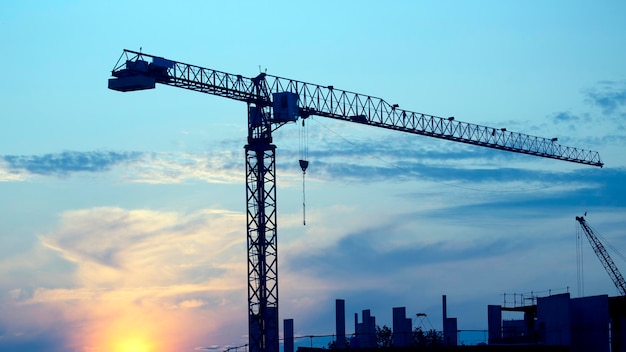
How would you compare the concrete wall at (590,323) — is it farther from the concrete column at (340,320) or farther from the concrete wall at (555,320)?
the concrete column at (340,320)

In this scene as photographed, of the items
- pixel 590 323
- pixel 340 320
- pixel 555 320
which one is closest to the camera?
pixel 590 323

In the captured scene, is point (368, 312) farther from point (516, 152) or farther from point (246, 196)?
point (516, 152)

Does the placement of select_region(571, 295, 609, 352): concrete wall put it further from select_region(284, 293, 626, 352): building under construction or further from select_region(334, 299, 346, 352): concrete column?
select_region(334, 299, 346, 352): concrete column

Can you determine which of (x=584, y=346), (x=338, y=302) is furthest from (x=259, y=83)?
(x=584, y=346)

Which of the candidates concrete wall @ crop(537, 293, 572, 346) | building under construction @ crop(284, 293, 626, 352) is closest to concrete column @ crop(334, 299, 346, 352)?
building under construction @ crop(284, 293, 626, 352)

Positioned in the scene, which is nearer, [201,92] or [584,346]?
[584,346]

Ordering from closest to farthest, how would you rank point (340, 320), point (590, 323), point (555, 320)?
point (590, 323) < point (555, 320) < point (340, 320)

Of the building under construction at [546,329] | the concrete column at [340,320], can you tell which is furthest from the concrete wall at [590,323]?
the concrete column at [340,320]

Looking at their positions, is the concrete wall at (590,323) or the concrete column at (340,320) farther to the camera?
the concrete column at (340,320)

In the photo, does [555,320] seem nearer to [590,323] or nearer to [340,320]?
[590,323]

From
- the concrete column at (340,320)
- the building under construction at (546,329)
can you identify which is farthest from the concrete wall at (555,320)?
the concrete column at (340,320)

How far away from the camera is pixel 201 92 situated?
11875cm

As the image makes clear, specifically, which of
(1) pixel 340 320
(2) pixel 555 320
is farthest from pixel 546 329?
(1) pixel 340 320

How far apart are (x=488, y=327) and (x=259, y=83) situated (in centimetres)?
3510
